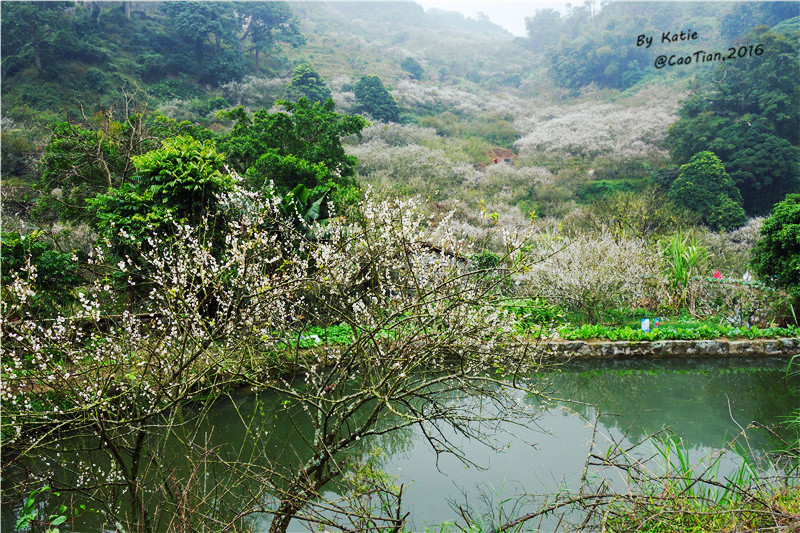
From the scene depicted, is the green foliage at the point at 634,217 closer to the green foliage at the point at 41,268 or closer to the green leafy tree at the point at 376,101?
the green foliage at the point at 41,268

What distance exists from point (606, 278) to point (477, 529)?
647cm

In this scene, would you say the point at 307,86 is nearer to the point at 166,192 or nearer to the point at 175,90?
the point at 175,90

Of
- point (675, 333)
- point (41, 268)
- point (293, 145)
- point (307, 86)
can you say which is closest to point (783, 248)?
point (675, 333)

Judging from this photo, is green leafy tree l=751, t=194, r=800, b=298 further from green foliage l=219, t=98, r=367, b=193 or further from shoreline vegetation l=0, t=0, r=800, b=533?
green foliage l=219, t=98, r=367, b=193

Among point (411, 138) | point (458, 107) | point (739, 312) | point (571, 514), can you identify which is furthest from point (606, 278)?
point (458, 107)

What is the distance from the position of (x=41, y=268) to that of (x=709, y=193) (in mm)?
20551

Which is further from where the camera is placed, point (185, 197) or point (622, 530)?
point (185, 197)

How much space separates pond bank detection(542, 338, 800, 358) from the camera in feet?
23.9

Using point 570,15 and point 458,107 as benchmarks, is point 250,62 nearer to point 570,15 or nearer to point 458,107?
point 458,107

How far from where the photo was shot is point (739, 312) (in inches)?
338

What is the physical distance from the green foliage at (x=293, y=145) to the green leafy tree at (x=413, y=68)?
97.3 feet

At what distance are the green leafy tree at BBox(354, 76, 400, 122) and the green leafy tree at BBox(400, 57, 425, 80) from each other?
460 inches

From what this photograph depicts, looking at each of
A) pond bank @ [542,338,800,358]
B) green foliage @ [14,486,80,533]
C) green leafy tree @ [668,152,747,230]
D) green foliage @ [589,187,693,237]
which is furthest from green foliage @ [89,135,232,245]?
green leafy tree @ [668,152,747,230]

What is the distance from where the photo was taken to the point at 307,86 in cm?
2745
